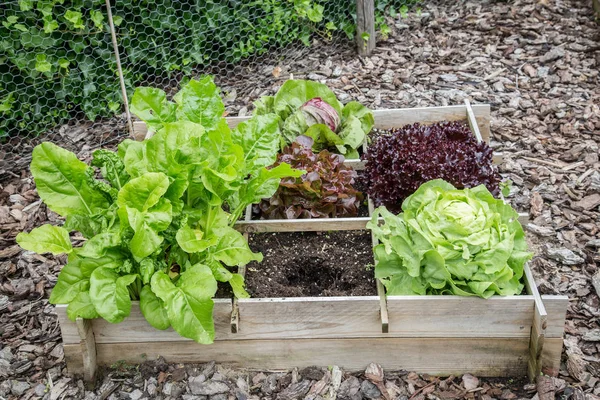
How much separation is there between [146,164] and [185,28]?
98.4 inches

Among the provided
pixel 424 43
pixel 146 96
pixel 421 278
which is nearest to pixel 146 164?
pixel 146 96

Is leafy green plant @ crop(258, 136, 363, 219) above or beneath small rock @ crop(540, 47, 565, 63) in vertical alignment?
above

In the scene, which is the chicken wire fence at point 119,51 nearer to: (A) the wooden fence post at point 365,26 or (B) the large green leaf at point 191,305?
(A) the wooden fence post at point 365,26

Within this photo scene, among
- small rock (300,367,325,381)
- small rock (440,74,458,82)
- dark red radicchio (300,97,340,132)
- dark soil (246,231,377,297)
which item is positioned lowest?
small rock (300,367,325,381)

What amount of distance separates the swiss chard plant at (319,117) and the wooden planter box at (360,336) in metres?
1.00

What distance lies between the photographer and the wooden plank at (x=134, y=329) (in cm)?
282

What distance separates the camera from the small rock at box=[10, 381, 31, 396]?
3.02 metres

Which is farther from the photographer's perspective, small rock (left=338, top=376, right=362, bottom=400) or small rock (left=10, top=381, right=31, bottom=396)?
small rock (left=10, top=381, right=31, bottom=396)

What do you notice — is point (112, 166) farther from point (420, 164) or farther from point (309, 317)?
point (420, 164)

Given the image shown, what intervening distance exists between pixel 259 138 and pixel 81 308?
1.03 meters

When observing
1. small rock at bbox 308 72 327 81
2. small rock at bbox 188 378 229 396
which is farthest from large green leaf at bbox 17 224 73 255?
small rock at bbox 308 72 327 81

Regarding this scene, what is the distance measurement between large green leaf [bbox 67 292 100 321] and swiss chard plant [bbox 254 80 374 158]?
57.0 inches

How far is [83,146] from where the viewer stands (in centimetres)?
467

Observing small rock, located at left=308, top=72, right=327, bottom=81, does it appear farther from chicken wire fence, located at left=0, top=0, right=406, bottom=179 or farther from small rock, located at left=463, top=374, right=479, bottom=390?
small rock, located at left=463, top=374, right=479, bottom=390
